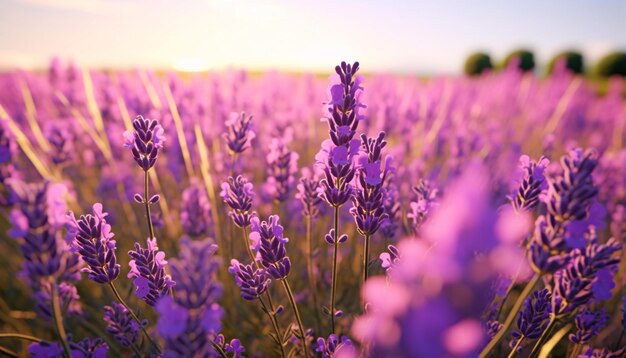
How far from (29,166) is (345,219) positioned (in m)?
3.18

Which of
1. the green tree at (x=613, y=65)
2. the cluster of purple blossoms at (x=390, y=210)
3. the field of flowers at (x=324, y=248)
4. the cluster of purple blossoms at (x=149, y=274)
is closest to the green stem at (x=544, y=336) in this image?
the field of flowers at (x=324, y=248)

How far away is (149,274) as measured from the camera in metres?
1.08

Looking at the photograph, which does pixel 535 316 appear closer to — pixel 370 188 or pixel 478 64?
pixel 370 188

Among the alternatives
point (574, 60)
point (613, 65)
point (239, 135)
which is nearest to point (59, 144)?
point (239, 135)

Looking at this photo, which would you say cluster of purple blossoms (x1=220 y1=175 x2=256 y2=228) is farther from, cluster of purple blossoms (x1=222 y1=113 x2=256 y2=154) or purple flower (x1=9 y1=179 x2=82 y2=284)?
purple flower (x1=9 y1=179 x2=82 y2=284)

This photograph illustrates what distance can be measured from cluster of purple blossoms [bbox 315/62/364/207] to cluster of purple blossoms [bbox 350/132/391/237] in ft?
0.11

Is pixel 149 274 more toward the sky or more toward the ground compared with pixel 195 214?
more toward the sky

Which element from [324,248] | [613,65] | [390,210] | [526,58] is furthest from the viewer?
[526,58]

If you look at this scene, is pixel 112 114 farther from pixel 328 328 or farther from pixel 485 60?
pixel 485 60

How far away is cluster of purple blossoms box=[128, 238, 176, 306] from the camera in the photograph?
1.07m

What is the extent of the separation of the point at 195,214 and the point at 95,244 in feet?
2.98

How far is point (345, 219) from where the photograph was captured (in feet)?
10.3

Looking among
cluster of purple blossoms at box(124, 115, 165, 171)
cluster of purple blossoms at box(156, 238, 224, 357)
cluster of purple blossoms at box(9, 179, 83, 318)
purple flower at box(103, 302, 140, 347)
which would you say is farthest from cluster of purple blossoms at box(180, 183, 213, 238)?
cluster of purple blossoms at box(156, 238, 224, 357)

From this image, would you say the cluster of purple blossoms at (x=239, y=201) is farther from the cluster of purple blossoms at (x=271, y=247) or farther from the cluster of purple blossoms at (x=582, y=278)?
the cluster of purple blossoms at (x=582, y=278)
